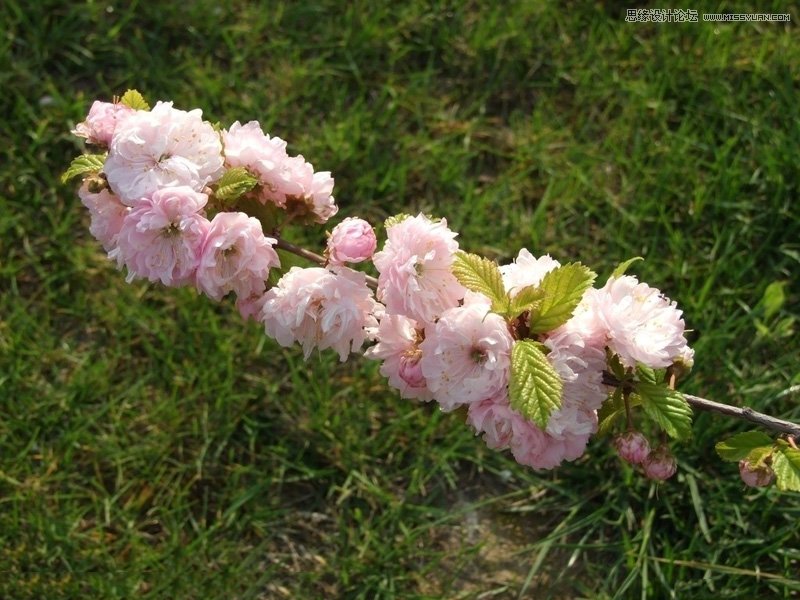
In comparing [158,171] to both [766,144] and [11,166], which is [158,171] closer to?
[11,166]

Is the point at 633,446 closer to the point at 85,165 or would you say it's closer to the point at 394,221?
the point at 394,221

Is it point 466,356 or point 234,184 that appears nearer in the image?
point 466,356

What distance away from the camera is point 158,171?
140cm

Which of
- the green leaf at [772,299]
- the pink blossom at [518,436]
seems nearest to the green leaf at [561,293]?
the pink blossom at [518,436]

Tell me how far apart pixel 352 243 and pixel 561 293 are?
0.33 m

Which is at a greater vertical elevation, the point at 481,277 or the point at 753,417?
the point at 481,277

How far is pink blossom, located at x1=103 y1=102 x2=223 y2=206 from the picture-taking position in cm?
139

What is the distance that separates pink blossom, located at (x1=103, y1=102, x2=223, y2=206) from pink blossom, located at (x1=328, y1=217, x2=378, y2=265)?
23cm

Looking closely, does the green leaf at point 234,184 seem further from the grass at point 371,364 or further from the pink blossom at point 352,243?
the grass at point 371,364

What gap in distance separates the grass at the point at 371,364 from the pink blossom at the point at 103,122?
1.14 meters

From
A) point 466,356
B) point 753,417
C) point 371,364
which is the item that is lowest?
point 371,364

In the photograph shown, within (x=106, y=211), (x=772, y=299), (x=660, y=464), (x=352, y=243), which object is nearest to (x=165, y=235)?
(x=106, y=211)

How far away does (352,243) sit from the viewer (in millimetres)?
1382

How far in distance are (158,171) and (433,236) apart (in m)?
0.45
